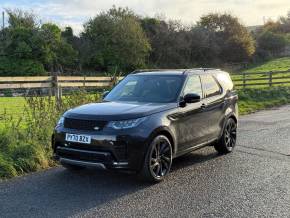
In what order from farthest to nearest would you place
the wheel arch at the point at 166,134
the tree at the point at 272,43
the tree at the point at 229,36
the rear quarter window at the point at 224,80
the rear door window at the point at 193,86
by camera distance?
the tree at the point at 272,43
the tree at the point at 229,36
the rear quarter window at the point at 224,80
the rear door window at the point at 193,86
the wheel arch at the point at 166,134

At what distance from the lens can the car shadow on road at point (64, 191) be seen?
5.95 m

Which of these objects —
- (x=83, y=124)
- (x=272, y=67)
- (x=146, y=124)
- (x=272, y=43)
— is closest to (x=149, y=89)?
(x=146, y=124)

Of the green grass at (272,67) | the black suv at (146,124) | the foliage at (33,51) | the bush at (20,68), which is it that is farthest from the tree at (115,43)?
the black suv at (146,124)

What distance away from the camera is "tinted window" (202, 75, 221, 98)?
886cm

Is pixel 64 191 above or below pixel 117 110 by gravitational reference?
below

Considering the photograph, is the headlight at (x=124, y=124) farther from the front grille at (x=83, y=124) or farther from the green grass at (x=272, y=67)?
the green grass at (x=272, y=67)

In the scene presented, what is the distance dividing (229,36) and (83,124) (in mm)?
59238

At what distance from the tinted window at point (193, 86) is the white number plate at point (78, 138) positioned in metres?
2.11

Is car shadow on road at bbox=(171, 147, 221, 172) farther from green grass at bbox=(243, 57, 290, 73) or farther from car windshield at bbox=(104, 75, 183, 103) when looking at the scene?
green grass at bbox=(243, 57, 290, 73)

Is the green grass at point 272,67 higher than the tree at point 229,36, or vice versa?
the tree at point 229,36

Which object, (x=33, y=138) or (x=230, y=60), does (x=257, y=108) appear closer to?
(x=33, y=138)

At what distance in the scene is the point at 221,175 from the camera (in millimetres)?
7695

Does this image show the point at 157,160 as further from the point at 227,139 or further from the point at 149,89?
the point at 227,139

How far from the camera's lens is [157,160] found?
23.6 feet
